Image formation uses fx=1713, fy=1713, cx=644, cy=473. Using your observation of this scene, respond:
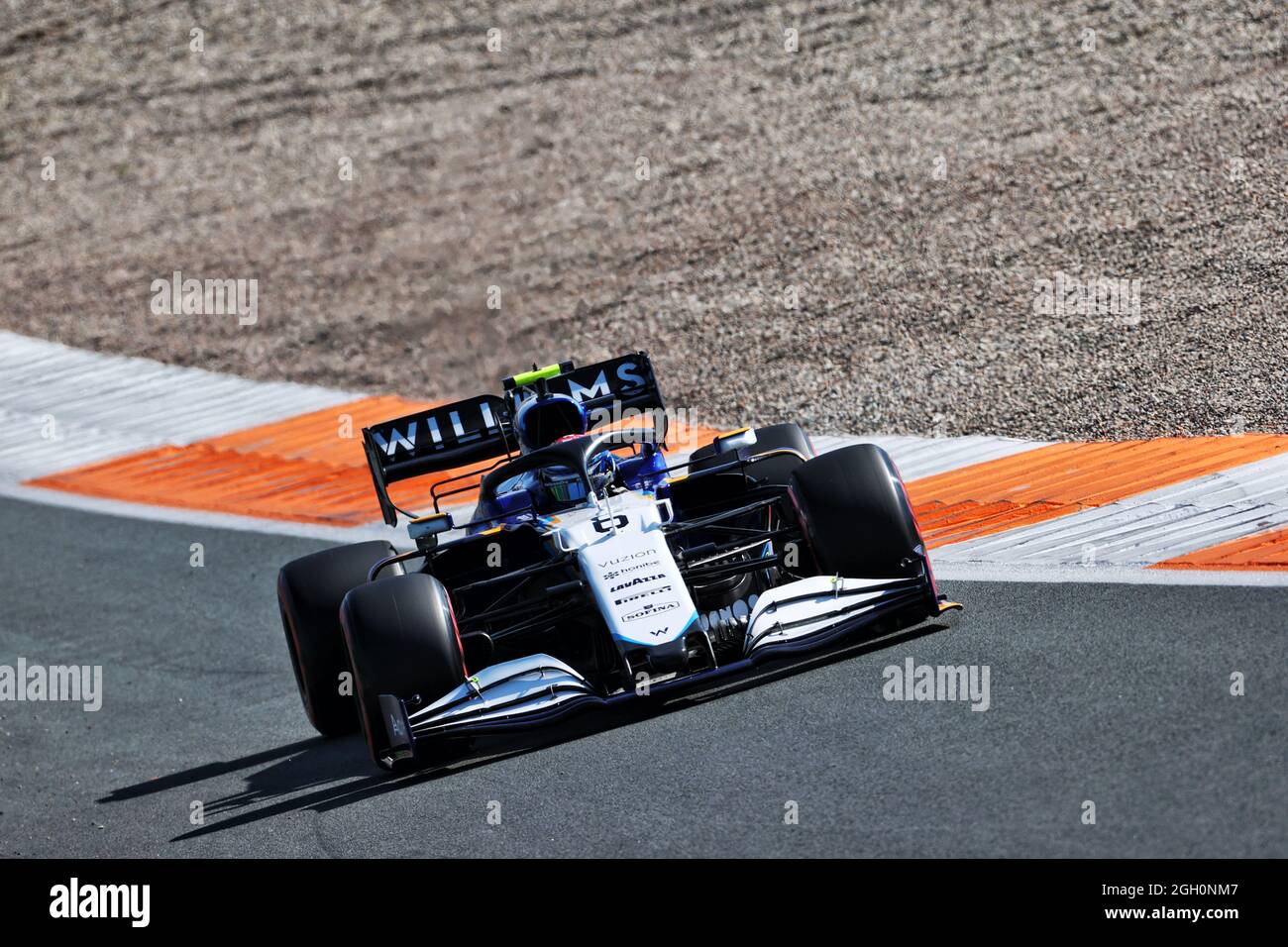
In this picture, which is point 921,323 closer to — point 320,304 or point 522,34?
point 320,304

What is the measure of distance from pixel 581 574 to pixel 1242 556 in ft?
11.2

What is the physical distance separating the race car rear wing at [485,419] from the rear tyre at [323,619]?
485 millimetres

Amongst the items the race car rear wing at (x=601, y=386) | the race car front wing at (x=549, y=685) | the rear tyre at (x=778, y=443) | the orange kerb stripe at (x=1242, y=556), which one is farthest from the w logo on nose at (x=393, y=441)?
the orange kerb stripe at (x=1242, y=556)

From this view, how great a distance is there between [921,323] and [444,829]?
9.83 m

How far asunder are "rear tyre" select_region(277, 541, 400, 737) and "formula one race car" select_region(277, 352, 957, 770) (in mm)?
12

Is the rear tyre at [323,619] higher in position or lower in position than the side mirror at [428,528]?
lower

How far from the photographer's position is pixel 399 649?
752cm

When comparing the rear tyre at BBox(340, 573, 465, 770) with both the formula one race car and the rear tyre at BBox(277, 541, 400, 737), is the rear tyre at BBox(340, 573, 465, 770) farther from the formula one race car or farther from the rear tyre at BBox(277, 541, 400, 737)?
the rear tyre at BBox(277, 541, 400, 737)

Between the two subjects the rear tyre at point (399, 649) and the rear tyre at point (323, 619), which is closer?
the rear tyre at point (399, 649)

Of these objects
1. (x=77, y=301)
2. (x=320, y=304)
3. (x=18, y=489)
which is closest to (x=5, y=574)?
(x=18, y=489)

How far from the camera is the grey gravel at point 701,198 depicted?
581 inches
